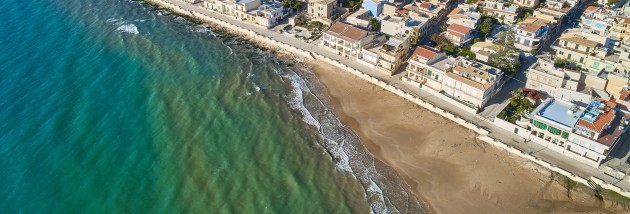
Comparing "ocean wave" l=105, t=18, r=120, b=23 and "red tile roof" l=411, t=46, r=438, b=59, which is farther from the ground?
"red tile roof" l=411, t=46, r=438, b=59

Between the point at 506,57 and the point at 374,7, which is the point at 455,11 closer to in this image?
the point at 374,7

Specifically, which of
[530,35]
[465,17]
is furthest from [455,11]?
[530,35]

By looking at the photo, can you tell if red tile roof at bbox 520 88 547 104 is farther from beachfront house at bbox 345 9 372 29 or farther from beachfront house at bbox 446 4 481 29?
beachfront house at bbox 345 9 372 29

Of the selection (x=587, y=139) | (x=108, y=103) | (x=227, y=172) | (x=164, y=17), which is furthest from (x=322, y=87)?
(x=164, y=17)

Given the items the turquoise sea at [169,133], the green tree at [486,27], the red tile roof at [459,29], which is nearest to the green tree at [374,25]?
the red tile roof at [459,29]

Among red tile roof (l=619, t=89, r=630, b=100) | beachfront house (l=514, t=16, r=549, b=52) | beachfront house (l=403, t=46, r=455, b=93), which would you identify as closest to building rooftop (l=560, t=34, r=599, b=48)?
beachfront house (l=514, t=16, r=549, b=52)

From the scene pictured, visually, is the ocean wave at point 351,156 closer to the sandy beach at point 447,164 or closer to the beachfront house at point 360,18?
the sandy beach at point 447,164
